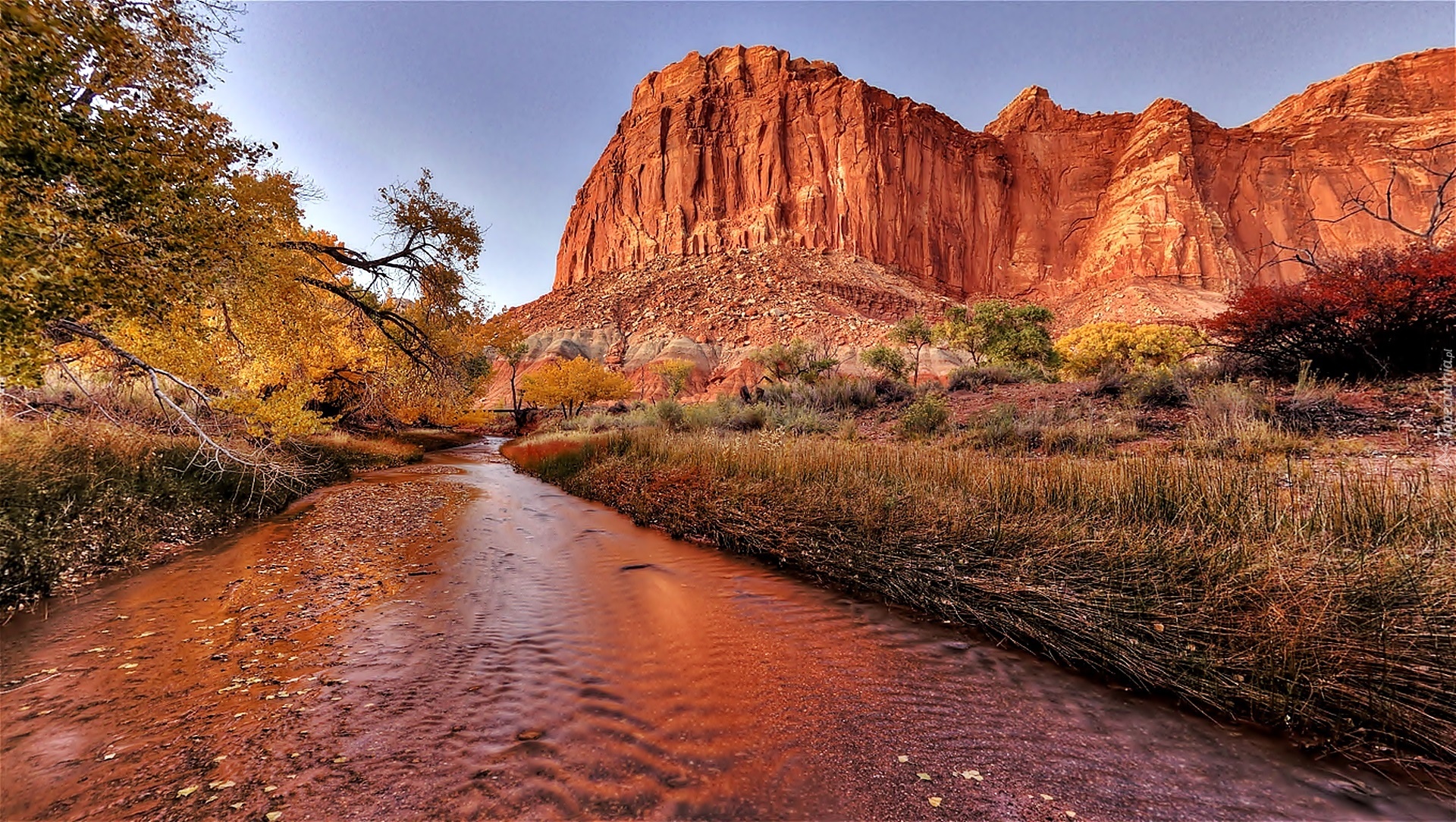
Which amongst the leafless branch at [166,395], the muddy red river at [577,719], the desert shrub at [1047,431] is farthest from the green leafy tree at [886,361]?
the leafless branch at [166,395]

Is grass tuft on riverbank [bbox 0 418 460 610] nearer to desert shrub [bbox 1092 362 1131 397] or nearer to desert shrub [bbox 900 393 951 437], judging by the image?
desert shrub [bbox 900 393 951 437]

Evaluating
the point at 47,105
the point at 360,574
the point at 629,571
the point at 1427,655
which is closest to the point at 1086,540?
the point at 1427,655

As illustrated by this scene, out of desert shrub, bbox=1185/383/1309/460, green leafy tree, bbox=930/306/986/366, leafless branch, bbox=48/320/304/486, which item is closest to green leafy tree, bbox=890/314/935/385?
green leafy tree, bbox=930/306/986/366

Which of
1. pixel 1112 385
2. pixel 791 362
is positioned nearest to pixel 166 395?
pixel 1112 385

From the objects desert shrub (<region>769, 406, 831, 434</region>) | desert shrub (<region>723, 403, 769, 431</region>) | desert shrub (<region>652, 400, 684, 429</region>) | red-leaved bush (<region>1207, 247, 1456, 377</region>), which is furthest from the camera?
desert shrub (<region>652, 400, 684, 429</region>)

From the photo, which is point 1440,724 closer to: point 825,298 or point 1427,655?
point 1427,655

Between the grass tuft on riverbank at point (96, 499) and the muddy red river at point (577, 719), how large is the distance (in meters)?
0.61

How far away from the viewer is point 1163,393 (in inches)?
388

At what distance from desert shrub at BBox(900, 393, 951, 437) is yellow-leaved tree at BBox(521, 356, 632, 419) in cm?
2377

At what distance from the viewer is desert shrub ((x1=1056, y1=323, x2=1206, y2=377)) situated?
2906cm

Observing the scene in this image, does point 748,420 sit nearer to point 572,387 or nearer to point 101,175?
point 101,175

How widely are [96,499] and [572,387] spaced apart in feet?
84.0

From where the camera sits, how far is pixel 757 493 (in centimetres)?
720

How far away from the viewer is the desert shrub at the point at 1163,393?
9.64 metres
